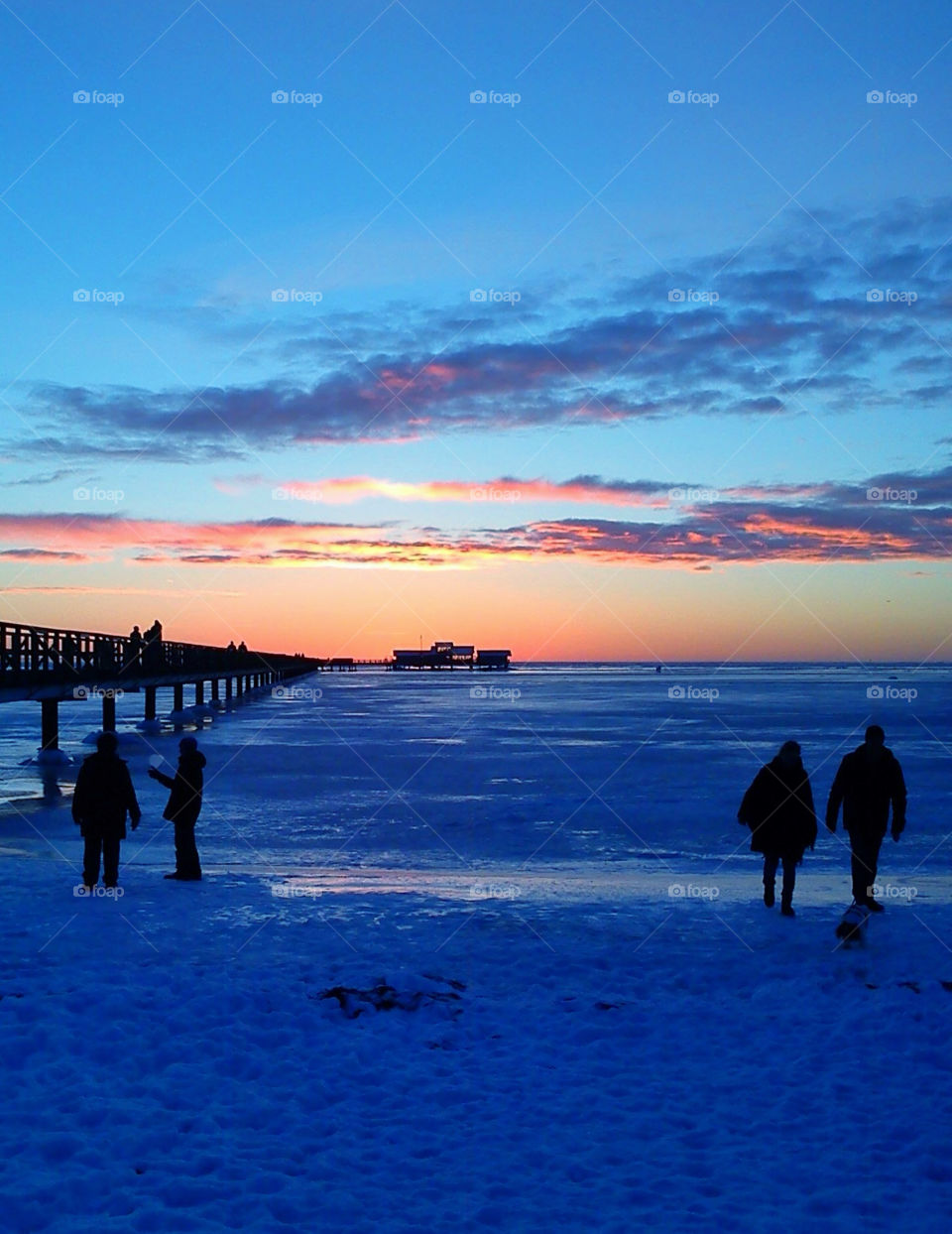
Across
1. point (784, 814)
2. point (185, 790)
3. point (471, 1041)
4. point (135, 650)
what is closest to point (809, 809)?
point (784, 814)

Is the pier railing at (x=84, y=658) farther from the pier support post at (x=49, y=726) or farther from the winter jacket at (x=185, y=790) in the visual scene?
the winter jacket at (x=185, y=790)

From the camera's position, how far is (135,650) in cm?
4050

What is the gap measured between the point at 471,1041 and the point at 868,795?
4.78m

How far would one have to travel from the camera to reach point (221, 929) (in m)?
9.48

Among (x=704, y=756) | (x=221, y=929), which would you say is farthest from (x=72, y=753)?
(x=221, y=929)

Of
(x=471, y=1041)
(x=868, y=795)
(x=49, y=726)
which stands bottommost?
(x=471, y=1041)

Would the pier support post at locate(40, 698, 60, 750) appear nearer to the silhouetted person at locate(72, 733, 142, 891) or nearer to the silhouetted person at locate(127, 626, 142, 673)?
the silhouetted person at locate(127, 626, 142, 673)

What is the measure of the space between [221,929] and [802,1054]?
5.03 meters

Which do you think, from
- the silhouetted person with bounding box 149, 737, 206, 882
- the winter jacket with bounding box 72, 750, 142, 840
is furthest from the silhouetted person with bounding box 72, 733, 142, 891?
the silhouetted person with bounding box 149, 737, 206, 882

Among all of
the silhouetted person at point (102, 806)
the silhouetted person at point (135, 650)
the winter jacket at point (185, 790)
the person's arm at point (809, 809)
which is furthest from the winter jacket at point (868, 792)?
the silhouetted person at point (135, 650)

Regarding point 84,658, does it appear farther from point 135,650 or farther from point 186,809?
point 186,809

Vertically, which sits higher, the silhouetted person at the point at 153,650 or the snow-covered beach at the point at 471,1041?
the silhouetted person at the point at 153,650

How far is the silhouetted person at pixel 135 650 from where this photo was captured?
39531 mm

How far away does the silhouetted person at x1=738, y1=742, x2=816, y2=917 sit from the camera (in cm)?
1037
